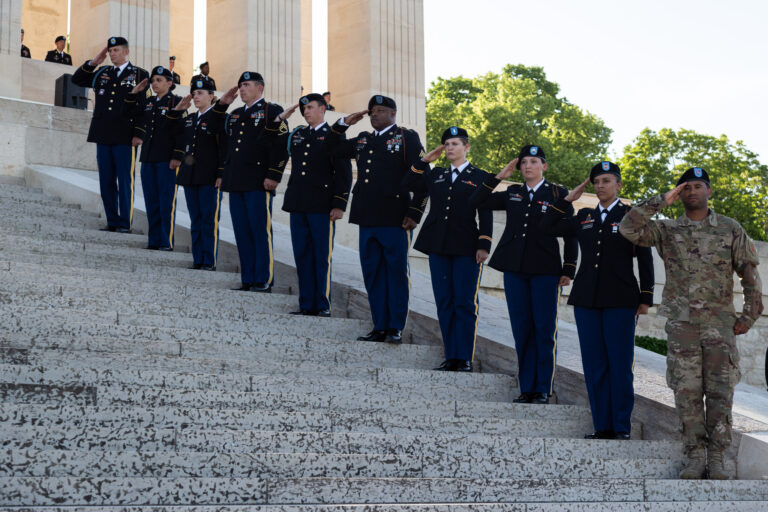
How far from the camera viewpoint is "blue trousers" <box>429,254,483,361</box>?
7715mm

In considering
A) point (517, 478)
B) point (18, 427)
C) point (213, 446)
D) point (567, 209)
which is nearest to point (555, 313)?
point (567, 209)

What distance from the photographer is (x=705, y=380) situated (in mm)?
6238

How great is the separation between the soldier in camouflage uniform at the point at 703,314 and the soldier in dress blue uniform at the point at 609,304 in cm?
45

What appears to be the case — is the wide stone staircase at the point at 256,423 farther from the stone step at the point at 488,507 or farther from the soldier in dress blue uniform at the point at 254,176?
the soldier in dress blue uniform at the point at 254,176

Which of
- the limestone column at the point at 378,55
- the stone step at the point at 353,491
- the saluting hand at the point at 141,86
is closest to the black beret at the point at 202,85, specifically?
the saluting hand at the point at 141,86

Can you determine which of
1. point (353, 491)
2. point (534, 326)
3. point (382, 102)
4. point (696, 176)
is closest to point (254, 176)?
point (382, 102)

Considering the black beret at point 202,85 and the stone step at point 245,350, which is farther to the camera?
the black beret at point 202,85

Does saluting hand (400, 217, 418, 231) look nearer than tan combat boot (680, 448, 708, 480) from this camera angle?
No

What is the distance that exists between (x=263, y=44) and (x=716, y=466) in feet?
59.2

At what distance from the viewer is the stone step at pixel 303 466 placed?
4.80 metres

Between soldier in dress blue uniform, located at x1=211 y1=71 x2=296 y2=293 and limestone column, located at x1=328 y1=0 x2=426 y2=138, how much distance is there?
564 inches

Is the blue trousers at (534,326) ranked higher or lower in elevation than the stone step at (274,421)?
higher

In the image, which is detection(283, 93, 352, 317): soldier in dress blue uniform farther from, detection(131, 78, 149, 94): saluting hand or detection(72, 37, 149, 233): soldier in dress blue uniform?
detection(72, 37, 149, 233): soldier in dress blue uniform

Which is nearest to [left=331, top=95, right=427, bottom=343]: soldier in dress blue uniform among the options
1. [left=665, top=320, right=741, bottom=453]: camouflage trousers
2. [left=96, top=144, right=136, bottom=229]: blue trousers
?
[left=665, top=320, right=741, bottom=453]: camouflage trousers
